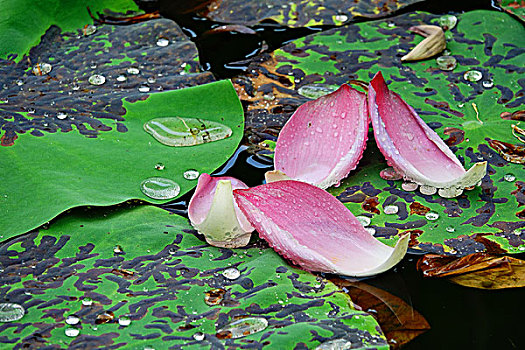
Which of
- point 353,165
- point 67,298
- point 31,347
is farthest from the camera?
point 353,165

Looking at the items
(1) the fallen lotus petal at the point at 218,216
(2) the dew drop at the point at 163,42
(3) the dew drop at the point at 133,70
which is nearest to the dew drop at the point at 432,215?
(1) the fallen lotus petal at the point at 218,216

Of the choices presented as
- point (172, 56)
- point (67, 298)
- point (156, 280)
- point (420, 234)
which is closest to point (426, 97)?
point (420, 234)

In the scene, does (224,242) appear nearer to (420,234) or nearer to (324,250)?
(324,250)

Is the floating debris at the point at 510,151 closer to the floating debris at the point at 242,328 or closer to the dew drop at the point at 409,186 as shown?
the dew drop at the point at 409,186

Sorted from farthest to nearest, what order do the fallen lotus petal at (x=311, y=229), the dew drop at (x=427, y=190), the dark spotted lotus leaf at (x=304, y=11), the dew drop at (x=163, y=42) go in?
the dark spotted lotus leaf at (x=304, y=11) < the dew drop at (x=163, y=42) < the dew drop at (x=427, y=190) < the fallen lotus petal at (x=311, y=229)

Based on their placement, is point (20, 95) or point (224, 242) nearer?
point (224, 242)

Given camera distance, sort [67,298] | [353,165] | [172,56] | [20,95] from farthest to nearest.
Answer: [172,56] < [20,95] < [353,165] < [67,298]
